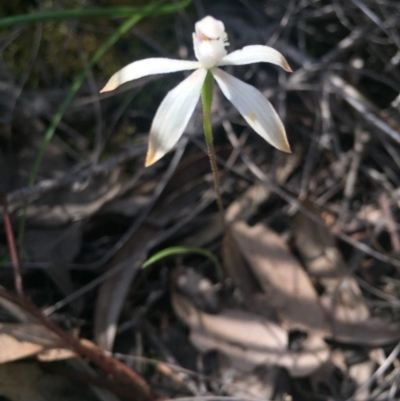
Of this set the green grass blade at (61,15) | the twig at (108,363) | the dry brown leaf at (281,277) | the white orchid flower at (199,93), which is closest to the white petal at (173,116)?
the white orchid flower at (199,93)

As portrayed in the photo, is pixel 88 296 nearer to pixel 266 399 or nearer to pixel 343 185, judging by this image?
pixel 266 399

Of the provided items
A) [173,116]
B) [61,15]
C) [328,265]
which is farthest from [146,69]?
[328,265]

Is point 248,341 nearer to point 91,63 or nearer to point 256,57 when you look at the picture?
point 256,57

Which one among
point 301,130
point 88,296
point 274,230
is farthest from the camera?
point 301,130

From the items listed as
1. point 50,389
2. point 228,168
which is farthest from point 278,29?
point 50,389

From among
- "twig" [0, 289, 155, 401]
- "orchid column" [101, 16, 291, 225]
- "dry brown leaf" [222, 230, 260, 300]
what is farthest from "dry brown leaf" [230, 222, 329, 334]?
"orchid column" [101, 16, 291, 225]

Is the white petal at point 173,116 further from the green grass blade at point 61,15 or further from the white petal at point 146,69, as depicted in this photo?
the green grass blade at point 61,15

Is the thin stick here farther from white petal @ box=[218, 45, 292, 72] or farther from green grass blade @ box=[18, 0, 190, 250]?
white petal @ box=[218, 45, 292, 72]

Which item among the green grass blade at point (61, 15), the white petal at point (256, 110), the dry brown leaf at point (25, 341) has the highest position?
the green grass blade at point (61, 15)
